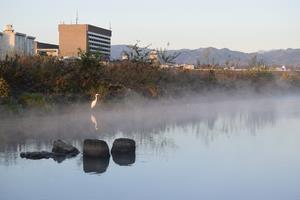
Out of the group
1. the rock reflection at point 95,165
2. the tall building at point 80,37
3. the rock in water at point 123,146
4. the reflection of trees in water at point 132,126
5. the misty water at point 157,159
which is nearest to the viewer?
the misty water at point 157,159

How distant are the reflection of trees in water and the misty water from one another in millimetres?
25

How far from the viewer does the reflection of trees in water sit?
46.9 ft

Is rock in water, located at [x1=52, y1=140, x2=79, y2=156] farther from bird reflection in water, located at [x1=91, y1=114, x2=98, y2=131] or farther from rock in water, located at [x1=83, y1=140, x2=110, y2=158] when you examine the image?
bird reflection in water, located at [x1=91, y1=114, x2=98, y2=131]

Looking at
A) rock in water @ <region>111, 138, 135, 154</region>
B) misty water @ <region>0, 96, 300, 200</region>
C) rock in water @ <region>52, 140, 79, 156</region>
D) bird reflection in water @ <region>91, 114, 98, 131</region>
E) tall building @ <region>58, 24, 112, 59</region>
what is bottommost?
bird reflection in water @ <region>91, 114, 98, 131</region>

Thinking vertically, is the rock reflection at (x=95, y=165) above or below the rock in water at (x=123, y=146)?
below

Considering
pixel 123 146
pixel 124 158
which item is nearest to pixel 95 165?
pixel 124 158

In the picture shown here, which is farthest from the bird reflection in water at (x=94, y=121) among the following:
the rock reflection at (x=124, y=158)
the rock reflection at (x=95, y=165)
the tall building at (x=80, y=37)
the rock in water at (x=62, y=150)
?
the tall building at (x=80, y=37)

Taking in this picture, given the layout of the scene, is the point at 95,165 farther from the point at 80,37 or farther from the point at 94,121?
the point at 80,37


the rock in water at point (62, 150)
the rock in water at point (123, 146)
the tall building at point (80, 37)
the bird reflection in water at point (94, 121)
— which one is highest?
the tall building at point (80, 37)

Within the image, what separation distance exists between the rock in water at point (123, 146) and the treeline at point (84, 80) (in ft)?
23.6

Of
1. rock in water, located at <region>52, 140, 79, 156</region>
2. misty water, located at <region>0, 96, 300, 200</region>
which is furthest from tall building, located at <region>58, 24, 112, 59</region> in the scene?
rock in water, located at <region>52, 140, 79, 156</region>

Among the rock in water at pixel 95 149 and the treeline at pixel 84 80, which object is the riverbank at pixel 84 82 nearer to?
the treeline at pixel 84 80

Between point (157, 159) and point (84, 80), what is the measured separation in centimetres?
1159

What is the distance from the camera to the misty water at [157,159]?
9.39 meters
